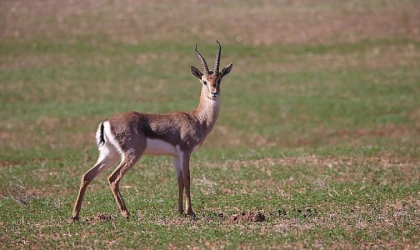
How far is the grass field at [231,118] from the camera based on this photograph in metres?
10.2

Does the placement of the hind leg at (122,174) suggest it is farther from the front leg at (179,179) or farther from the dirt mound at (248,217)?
the dirt mound at (248,217)

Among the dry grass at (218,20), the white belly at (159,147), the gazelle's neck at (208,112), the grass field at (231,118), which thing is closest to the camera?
the grass field at (231,118)

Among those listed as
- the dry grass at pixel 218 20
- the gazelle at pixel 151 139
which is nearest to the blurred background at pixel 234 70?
the dry grass at pixel 218 20

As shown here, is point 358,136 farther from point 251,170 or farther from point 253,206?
point 253,206

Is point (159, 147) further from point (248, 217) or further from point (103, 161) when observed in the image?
point (248, 217)

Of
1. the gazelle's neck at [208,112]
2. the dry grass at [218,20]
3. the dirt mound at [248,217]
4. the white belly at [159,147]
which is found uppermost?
the dry grass at [218,20]

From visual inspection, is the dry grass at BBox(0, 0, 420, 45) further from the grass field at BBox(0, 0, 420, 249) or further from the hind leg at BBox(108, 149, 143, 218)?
the hind leg at BBox(108, 149, 143, 218)

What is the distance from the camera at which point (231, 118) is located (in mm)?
23719

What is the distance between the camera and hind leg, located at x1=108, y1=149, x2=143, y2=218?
10914 mm

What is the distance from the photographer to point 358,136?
2203 centimetres

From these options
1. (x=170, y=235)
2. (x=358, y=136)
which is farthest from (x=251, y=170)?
(x=358, y=136)

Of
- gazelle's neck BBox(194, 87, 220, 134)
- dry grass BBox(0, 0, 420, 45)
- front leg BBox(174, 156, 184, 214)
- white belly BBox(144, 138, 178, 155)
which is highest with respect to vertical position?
dry grass BBox(0, 0, 420, 45)

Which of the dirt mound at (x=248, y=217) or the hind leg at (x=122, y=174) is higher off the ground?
the hind leg at (x=122, y=174)

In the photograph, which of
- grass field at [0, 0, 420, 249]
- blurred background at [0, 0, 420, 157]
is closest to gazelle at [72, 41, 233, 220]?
grass field at [0, 0, 420, 249]
